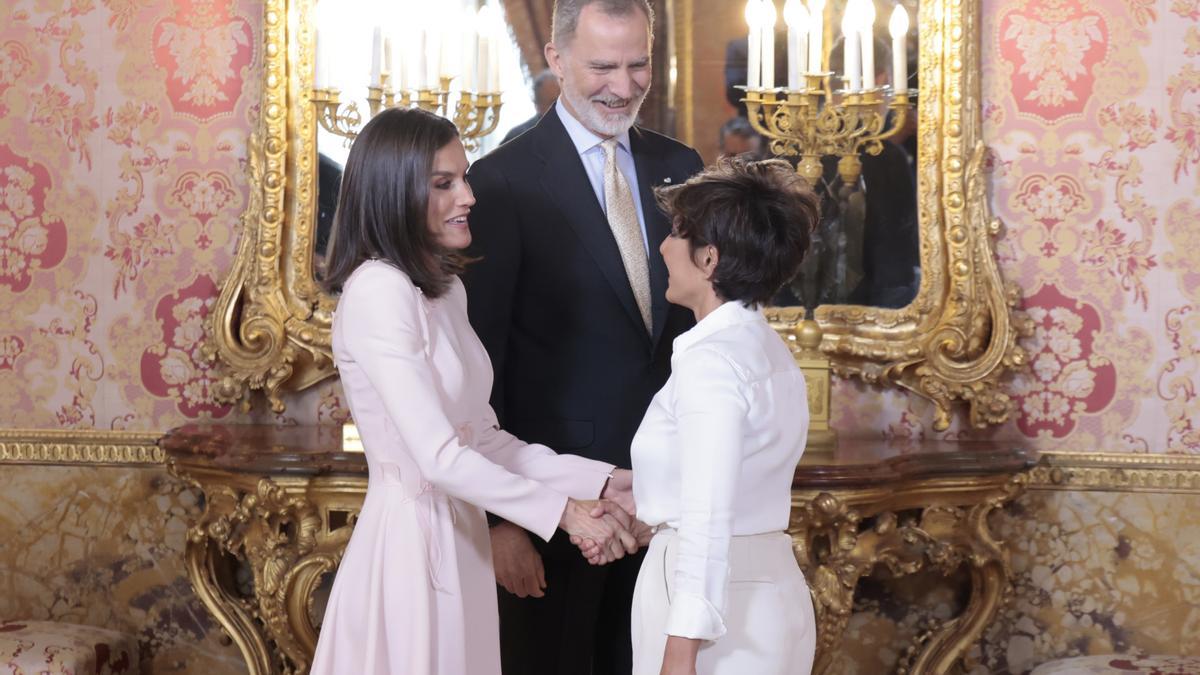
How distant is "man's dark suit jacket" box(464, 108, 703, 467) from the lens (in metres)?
2.90

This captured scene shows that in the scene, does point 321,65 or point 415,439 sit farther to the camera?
point 321,65

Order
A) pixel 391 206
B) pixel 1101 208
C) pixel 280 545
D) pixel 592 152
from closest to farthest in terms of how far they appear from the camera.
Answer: pixel 391 206 → pixel 592 152 → pixel 280 545 → pixel 1101 208

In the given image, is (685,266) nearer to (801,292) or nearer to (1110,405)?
(801,292)

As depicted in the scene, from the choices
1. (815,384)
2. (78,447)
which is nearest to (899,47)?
(815,384)

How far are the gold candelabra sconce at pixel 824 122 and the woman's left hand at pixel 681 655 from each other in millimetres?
2025

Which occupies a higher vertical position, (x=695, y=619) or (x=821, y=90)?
(x=821, y=90)

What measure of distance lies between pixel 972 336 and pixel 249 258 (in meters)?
2.00

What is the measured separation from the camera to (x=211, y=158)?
409cm

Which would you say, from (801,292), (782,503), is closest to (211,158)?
(801,292)

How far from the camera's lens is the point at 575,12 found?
9.69ft

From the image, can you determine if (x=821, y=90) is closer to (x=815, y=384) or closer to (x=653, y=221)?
(x=815, y=384)

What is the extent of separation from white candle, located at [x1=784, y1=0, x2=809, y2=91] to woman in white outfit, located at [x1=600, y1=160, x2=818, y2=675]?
5.11 feet

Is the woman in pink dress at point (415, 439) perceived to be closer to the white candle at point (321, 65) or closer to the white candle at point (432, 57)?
the white candle at point (432, 57)

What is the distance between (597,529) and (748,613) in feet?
1.47
